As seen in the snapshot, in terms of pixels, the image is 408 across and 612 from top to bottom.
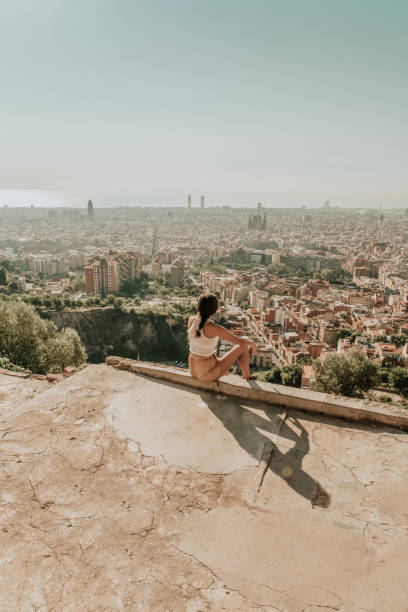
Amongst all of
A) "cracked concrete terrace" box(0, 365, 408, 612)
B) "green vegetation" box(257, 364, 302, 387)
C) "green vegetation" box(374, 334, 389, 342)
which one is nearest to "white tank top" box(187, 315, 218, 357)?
"cracked concrete terrace" box(0, 365, 408, 612)

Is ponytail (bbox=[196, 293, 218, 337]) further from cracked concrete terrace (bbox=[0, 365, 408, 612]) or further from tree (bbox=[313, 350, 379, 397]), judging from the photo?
tree (bbox=[313, 350, 379, 397])

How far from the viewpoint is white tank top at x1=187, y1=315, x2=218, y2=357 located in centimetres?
281

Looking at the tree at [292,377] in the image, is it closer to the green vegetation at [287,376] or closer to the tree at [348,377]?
the green vegetation at [287,376]

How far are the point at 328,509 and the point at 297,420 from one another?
751mm

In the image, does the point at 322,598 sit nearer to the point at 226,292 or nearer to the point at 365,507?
the point at 365,507

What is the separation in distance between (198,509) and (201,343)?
125cm

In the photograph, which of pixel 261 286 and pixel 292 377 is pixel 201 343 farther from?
pixel 261 286

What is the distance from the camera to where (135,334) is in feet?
115

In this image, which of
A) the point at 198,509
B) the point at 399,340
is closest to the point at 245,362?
the point at 198,509

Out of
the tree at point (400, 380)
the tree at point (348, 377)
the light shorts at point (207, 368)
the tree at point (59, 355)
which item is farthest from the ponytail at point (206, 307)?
the tree at point (400, 380)

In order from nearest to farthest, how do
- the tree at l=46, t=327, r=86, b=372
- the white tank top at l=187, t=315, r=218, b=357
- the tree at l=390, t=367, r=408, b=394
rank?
the white tank top at l=187, t=315, r=218, b=357 < the tree at l=46, t=327, r=86, b=372 < the tree at l=390, t=367, r=408, b=394

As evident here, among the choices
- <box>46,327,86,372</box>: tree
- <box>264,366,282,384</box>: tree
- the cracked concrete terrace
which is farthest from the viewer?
<box>264,366,282,384</box>: tree

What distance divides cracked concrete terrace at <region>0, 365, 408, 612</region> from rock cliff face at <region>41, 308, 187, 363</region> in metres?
31.0

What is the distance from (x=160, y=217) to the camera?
6959 inches
